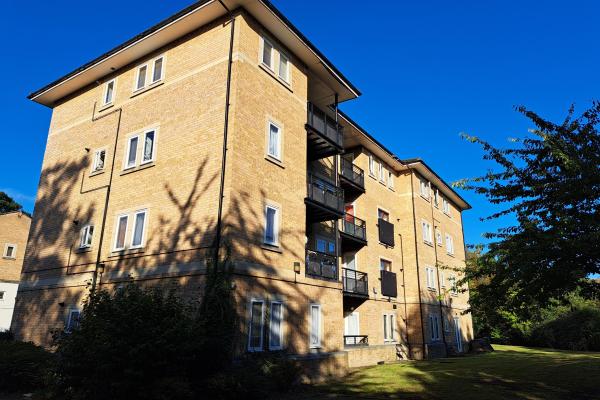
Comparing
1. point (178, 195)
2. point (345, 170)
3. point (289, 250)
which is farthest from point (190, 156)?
point (345, 170)

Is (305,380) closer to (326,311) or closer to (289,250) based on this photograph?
(326,311)

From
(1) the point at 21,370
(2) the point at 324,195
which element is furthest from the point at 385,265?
(1) the point at 21,370

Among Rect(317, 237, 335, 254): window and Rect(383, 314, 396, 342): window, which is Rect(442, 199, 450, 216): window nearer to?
Rect(383, 314, 396, 342): window

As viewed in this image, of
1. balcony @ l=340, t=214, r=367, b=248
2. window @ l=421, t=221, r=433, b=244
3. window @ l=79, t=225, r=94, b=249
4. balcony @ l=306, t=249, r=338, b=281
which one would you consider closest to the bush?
window @ l=79, t=225, r=94, b=249

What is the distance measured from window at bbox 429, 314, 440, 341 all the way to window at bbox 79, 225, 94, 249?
21.2 m

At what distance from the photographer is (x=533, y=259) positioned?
350 inches

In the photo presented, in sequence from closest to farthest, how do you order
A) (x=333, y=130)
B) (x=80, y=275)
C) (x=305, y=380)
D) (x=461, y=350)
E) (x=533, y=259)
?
1. (x=533, y=259)
2. (x=305, y=380)
3. (x=80, y=275)
4. (x=333, y=130)
5. (x=461, y=350)

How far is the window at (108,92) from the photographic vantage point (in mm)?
19703

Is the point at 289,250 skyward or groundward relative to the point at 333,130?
groundward

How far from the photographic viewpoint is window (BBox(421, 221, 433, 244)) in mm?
31323

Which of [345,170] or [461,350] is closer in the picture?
[345,170]

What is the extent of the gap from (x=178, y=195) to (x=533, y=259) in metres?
10.9

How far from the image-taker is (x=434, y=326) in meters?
29.9

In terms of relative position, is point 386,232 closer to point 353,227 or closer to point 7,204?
point 353,227
